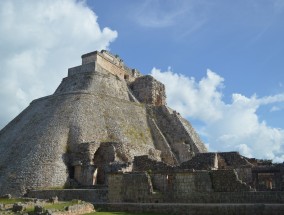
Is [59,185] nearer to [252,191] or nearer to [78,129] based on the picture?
[78,129]

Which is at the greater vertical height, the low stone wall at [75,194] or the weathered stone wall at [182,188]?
the weathered stone wall at [182,188]

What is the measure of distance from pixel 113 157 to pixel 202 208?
15.3m

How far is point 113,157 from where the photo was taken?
30.8 m

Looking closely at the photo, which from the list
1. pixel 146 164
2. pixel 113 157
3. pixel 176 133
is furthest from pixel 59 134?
pixel 176 133

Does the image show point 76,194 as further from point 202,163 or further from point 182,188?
point 202,163

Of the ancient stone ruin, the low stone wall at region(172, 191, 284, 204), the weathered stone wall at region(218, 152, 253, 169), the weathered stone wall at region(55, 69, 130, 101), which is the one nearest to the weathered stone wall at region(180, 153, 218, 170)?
the ancient stone ruin

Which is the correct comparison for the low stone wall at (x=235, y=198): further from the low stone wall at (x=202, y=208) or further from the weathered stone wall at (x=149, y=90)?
the weathered stone wall at (x=149, y=90)

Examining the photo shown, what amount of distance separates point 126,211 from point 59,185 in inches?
459

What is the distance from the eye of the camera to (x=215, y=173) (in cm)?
1875

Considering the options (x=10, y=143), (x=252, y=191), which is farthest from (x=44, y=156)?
(x=252, y=191)

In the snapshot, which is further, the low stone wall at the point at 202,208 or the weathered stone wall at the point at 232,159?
the weathered stone wall at the point at 232,159

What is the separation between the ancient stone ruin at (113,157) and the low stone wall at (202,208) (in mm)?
143

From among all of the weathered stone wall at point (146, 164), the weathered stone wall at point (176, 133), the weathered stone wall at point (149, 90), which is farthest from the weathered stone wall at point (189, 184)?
the weathered stone wall at point (149, 90)

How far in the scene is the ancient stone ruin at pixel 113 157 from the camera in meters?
19.0
